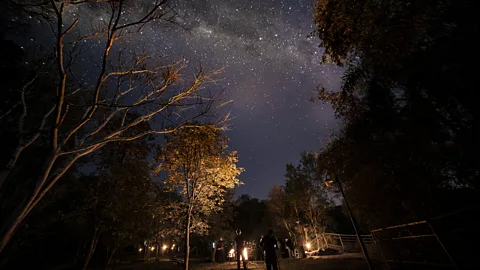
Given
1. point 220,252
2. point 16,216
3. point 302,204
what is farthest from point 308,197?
point 16,216

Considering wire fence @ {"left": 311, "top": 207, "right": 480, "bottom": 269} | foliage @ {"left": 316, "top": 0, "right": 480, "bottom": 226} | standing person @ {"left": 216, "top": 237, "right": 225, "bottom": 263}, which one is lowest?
wire fence @ {"left": 311, "top": 207, "right": 480, "bottom": 269}

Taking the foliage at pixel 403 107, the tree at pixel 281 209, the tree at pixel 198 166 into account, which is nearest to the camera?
the foliage at pixel 403 107

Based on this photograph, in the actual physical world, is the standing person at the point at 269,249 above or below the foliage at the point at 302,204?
below

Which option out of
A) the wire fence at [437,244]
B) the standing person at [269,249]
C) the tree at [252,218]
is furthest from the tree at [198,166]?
the tree at [252,218]

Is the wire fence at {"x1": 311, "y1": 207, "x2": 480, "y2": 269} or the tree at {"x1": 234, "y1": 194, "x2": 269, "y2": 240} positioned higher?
the tree at {"x1": 234, "y1": 194, "x2": 269, "y2": 240}

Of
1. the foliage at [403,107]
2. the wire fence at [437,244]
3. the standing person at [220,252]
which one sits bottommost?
the wire fence at [437,244]

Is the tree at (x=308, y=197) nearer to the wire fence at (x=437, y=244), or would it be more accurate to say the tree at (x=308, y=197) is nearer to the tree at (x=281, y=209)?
the tree at (x=281, y=209)

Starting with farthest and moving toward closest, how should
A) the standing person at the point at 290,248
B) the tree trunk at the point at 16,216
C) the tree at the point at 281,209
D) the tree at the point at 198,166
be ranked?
the tree at the point at 281,209, the standing person at the point at 290,248, the tree at the point at 198,166, the tree trunk at the point at 16,216

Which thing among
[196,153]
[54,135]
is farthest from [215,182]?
[54,135]

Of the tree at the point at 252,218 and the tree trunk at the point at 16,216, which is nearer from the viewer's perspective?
the tree trunk at the point at 16,216

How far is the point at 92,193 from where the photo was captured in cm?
1371

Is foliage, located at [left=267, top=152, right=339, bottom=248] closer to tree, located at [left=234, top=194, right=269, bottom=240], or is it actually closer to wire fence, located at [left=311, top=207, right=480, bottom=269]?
wire fence, located at [left=311, top=207, right=480, bottom=269]

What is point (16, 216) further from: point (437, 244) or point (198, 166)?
point (437, 244)

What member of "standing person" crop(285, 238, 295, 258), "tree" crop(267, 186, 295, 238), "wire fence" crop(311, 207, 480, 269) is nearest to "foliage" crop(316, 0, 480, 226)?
"wire fence" crop(311, 207, 480, 269)
